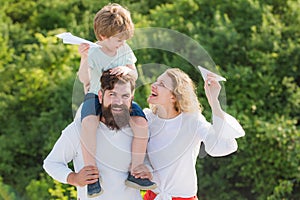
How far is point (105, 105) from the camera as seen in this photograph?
2957mm

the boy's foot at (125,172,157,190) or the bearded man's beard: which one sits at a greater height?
the bearded man's beard

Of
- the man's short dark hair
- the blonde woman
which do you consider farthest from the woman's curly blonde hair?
the man's short dark hair

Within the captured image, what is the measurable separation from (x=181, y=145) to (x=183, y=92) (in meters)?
0.22

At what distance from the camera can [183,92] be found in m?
3.08

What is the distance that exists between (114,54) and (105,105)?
0.74 ft

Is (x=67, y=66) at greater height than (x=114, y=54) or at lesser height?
lesser

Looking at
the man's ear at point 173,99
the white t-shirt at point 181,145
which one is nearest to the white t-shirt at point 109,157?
the white t-shirt at point 181,145

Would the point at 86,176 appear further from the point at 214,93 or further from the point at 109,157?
the point at 214,93

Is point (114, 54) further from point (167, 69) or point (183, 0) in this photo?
point (183, 0)

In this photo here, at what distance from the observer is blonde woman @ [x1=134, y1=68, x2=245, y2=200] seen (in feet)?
10.1

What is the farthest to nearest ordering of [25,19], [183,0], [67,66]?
[25,19]
[183,0]
[67,66]

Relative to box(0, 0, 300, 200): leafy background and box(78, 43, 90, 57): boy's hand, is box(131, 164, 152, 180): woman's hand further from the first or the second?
box(0, 0, 300, 200): leafy background

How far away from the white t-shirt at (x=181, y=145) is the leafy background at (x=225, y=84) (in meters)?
1.89

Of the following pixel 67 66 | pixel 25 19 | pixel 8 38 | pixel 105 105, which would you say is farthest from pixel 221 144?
pixel 25 19
